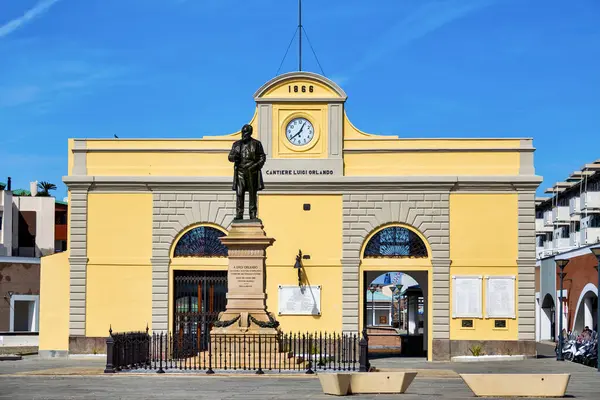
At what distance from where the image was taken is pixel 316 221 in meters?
41.0

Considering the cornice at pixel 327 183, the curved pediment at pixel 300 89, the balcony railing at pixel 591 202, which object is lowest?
the cornice at pixel 327 183

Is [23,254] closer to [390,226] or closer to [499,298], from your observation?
[390,226]

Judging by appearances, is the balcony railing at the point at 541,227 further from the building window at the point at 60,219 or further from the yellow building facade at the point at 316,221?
the yellow building facade at the point at 316,221

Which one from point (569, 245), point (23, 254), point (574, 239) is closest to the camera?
point (23, 254)

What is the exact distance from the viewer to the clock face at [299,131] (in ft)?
135

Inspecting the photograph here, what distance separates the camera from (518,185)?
133 ft

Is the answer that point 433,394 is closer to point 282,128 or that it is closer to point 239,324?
point 239,324

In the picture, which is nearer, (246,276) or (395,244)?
(246,276)

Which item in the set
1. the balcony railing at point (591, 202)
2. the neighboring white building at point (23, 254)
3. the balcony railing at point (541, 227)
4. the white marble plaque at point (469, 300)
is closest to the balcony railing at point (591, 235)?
the balcony railing at point (591, 202)

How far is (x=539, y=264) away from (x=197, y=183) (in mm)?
28853

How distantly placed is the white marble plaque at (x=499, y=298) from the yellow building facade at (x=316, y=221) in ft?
0.15

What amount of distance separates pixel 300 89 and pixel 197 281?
841 centimetres

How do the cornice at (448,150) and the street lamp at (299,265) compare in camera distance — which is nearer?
the street lamp at (299,265)

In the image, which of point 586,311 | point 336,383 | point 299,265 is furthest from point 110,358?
point 586,311
